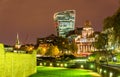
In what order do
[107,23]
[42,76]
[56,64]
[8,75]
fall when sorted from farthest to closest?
1. [56,64]
2. [42,76]
3. [107,23]
4. [8,75]

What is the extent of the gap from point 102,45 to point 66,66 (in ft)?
149

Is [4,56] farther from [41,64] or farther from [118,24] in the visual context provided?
[41,64]

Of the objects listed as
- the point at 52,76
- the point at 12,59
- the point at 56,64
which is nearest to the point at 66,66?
the point at 56,64

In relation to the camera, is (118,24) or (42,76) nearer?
(118,24)

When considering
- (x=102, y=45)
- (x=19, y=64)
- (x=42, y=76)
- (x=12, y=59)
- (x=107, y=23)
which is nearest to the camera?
(x=12, y=59)

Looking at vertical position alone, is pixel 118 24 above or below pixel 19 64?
above

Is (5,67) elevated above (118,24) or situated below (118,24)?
below

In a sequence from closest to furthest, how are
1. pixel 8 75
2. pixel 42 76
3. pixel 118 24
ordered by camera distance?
pixel 8 75 → pixel 118 24 → pixel 42 76

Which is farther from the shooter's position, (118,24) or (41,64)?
(41,64)

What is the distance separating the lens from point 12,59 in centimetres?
2936

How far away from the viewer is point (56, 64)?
84.7 m

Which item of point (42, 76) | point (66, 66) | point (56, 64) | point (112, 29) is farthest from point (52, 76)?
point (56, 64)

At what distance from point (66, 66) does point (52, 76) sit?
33.4 metres

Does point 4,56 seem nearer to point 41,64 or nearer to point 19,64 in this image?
point 19,64
